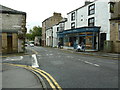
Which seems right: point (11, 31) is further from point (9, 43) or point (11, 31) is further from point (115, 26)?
point (115, 26)

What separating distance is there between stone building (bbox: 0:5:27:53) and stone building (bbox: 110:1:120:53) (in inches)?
Result: 511

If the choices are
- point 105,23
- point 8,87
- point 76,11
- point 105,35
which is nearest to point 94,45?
point 105,35

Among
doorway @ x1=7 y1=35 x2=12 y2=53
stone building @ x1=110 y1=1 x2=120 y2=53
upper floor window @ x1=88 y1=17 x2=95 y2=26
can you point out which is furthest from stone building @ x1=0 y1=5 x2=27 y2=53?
stone building @ x1=110 y1=1 x2=120 y2=53

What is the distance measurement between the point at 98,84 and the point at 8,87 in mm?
3563

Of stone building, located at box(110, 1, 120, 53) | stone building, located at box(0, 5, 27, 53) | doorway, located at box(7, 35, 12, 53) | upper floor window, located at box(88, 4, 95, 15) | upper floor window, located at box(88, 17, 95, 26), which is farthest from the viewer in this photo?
upper floor window, located at box(88, 4, 95, 15)

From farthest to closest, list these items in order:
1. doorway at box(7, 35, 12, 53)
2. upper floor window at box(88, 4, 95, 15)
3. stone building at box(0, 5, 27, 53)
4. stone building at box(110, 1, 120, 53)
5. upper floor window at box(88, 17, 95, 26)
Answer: upper floor window at box(88, 4, 95, 15) → upper floor window at box(88, 17, 95, 26) → doorway at box(7, 35, 12, 53) → stone building at box(0, 5, 27, 53) → stone building at box(110, 1, 120, 53)

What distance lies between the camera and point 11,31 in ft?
59.9

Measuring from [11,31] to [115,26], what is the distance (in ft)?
48.1

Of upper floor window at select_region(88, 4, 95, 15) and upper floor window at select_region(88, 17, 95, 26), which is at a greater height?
upper floor window at select_region(88, 4, 95, 15)

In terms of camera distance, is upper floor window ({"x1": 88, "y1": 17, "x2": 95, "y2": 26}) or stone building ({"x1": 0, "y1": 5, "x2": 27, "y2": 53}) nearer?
stone building ({"x1": 0, "y1": 5, "x2": 27, "y2": 53})

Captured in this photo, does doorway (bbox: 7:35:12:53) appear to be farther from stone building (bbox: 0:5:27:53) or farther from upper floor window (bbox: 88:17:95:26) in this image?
upper floor window (bbox: 88:17:95:26)

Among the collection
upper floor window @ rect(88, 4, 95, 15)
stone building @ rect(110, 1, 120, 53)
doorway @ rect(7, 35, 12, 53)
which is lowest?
doorway @ rect(7, 35, 12, 53)

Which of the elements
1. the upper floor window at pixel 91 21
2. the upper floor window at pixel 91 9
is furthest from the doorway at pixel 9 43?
the upper floor window at pixel 91 9

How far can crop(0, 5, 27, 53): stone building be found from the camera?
701 inches
